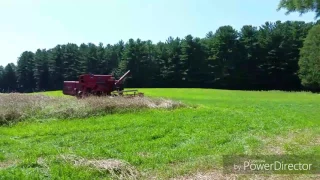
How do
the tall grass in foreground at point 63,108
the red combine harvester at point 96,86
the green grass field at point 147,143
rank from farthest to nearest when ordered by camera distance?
1. the red combine harvester at point 96,86
2. the tall grass in foreground at point 63,108
3. the green grass field at point 147,143

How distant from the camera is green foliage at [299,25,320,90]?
164 feet

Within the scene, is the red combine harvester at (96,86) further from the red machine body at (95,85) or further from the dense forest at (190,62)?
the dense forest at (190,62)

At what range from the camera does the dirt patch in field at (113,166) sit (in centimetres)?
551

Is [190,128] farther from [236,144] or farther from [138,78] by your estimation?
[138,78]

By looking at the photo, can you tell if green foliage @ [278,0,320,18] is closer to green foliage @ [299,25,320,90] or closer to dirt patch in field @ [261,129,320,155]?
dirt patch in field @ [261,129,320,155]

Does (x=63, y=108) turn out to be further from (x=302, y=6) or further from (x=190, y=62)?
(x=190, y=62)

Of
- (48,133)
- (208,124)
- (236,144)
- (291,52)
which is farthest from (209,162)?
(291,52)

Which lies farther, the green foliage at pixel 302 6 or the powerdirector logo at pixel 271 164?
the green foliage at pixel 302 6

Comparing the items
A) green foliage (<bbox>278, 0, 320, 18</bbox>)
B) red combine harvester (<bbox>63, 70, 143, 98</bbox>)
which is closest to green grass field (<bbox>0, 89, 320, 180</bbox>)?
green foliage (<bbox>278, 0, 320, 18</bbox>)

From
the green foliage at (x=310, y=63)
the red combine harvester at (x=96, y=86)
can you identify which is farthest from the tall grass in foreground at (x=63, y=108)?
the green foliage at (x=310, y=63)

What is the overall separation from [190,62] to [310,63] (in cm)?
2483

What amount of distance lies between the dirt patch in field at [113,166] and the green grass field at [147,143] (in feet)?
0.31

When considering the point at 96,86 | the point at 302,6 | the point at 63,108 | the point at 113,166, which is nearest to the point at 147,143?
the point at 113,166

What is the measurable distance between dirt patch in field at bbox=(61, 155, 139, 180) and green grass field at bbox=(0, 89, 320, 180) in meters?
0.10
